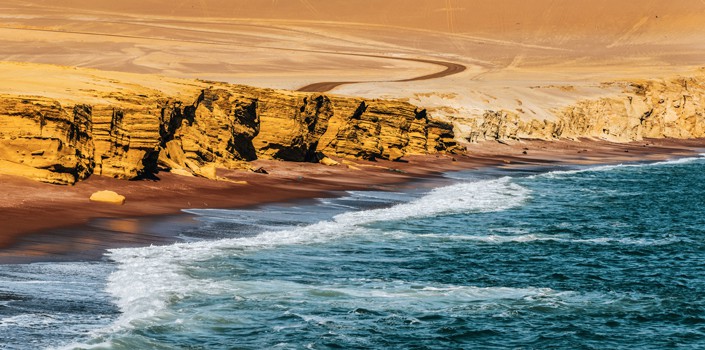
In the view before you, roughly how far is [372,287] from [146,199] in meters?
15.1

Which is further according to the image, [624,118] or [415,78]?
[415,78]

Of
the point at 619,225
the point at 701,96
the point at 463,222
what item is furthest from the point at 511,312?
the point at 701,96

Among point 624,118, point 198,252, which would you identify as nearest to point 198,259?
point 198,252

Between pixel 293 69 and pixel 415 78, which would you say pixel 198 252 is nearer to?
pixel 415 78

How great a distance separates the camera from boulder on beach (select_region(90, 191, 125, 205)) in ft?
110

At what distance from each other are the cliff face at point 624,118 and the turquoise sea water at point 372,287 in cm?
5301

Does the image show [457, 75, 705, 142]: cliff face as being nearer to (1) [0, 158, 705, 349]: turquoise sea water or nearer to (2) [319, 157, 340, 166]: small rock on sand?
(2) [319, 157, 340, 166]: small rock on sand

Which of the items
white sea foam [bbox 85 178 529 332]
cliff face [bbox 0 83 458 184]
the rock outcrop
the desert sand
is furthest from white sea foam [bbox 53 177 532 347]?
cliff face [bbox 0 83 458 184]

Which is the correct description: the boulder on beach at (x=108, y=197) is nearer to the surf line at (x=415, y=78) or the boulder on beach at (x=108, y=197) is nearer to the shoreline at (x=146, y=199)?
the shoreline at (x=146, y=199)

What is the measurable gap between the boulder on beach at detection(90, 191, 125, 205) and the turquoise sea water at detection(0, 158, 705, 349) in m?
2.80

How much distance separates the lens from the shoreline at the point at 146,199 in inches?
1016

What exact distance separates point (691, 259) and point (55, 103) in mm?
22503

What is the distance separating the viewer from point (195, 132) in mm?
45938

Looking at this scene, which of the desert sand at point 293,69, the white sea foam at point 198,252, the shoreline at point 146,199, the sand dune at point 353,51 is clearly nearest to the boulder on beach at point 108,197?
the desert sand at point 293,69
